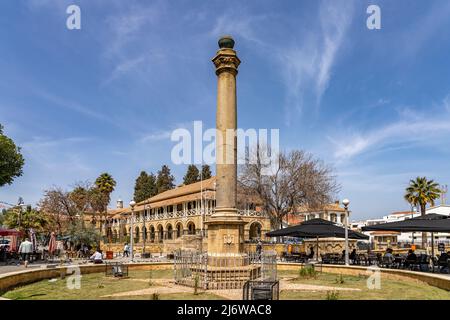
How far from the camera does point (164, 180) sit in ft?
245

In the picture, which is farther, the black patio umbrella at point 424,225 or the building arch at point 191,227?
the building arch at point 191,227

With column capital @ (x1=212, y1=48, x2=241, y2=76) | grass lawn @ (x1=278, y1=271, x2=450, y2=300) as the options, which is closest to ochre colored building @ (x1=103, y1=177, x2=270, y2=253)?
grass lawn @ (x1=278, y1=271, x2=450, y2=300)

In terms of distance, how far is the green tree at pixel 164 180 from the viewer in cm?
7400

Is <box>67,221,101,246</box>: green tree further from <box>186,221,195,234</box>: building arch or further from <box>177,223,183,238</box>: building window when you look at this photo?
<box>177,223,183,238</box>: building window

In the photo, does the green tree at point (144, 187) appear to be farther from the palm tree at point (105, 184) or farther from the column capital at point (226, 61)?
the column capital at point (226, 61)

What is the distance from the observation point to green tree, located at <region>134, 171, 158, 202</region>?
72.7 meters

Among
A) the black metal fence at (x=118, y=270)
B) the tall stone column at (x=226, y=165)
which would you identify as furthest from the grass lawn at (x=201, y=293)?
the tall stone column at (x=226, y=165)

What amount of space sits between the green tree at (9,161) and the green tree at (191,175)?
4558 centimetres

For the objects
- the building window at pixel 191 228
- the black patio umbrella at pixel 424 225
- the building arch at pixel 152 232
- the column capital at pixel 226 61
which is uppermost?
the column capital at pixel 226 61

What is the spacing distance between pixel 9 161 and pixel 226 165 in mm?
16272

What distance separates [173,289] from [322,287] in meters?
4.37

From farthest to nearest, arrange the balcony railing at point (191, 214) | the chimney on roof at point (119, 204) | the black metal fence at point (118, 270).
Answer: the chimney on roof at point (119, 204)
the balcony railing at point (191, 214)
the black metal fence at point (118, 270)

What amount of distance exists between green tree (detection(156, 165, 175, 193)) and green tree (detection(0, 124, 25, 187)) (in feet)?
164

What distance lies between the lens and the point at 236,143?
13.3m
